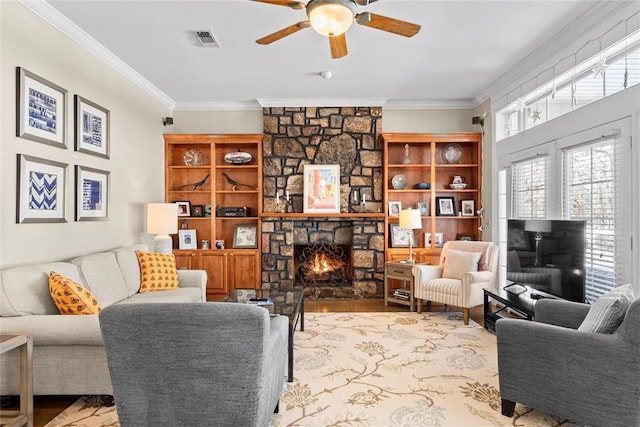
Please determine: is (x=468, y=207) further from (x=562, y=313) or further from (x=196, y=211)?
(x=196, y=211)

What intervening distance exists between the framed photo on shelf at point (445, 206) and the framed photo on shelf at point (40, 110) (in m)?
4.75

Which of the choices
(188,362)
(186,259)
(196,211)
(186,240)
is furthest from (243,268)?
(188,362)

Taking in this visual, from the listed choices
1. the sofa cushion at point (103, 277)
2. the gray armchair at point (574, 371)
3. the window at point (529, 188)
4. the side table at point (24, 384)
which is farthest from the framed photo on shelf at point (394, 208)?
the side table at point (24, 384)

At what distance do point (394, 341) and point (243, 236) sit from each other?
→ 294cm

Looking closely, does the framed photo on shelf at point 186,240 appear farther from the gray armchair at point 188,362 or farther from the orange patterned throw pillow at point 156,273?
the gray armchair at point 188,362

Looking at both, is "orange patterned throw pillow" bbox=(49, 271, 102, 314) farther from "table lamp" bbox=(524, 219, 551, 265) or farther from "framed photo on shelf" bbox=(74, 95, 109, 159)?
"table lamp" bbox=(524, 219, 551, 265)

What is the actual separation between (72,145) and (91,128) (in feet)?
1.14

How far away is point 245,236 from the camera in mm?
5594

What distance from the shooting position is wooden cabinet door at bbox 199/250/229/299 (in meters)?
5.39

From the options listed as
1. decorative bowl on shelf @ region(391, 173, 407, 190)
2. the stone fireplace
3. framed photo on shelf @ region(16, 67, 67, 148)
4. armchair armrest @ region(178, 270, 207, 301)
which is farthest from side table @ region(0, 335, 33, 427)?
decorative bowl on shelf @ region(391, 173, 407, 190)

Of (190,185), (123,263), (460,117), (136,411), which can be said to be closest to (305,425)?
(136,411)

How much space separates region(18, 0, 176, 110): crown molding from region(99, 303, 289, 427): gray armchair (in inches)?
109

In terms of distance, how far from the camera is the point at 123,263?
12.0ft

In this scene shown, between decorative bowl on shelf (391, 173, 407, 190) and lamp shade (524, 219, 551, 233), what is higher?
decorative bowl on shelf (391, 173, 407, 190)
